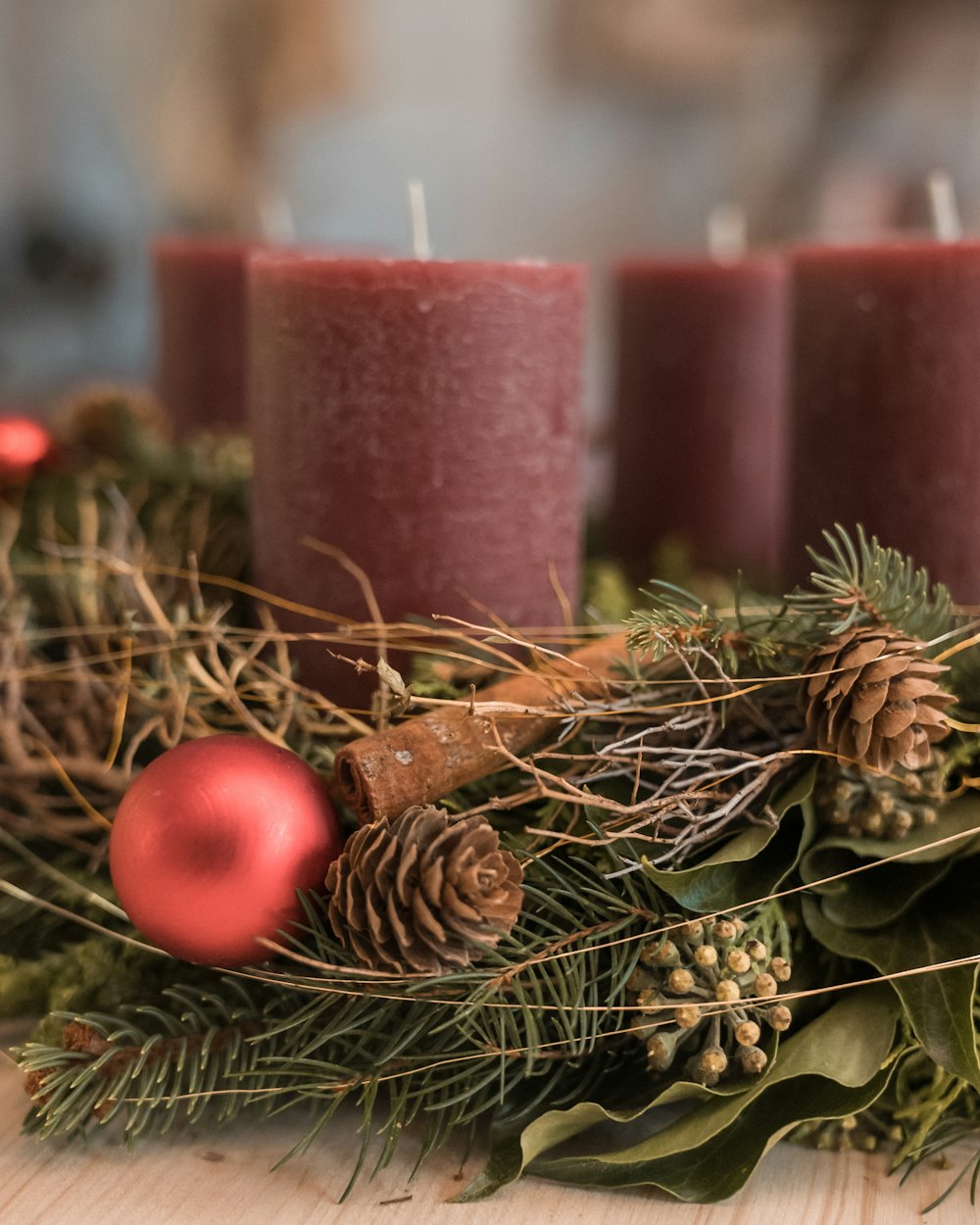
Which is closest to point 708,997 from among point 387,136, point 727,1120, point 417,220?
point 727,1120

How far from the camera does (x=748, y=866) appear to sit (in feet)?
1.50

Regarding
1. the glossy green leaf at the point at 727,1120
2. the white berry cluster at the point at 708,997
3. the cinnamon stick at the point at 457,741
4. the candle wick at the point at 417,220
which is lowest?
the glossy green leaf at the point at 727,1120

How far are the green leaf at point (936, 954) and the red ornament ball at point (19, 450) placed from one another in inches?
19.9

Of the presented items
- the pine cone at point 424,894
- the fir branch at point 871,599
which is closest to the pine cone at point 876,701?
the fir branch at point 871,599

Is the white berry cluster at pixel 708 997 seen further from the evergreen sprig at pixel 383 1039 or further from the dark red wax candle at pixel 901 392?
the dark red wax candle at pixel 901 392

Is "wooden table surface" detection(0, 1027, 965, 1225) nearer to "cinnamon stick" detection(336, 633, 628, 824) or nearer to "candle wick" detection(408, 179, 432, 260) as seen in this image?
"cinnamon stick" detection(336, 633, 628, 824)

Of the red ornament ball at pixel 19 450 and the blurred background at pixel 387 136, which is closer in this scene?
the red ornament ball at pixel 19 450

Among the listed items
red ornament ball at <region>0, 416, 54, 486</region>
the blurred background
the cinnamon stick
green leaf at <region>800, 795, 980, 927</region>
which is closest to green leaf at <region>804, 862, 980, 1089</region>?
green leaf at <region>800, 795, 980, 927</region>

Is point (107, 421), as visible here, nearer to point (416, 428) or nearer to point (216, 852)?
point (416, 428)

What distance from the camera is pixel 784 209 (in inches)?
70.5

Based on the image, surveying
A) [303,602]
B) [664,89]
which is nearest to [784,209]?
[664,89]

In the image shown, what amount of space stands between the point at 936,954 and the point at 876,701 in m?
0.09

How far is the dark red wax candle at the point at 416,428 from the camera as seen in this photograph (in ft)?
1.71

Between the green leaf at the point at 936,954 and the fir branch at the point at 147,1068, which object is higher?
the green leaf at the point at 936,954
